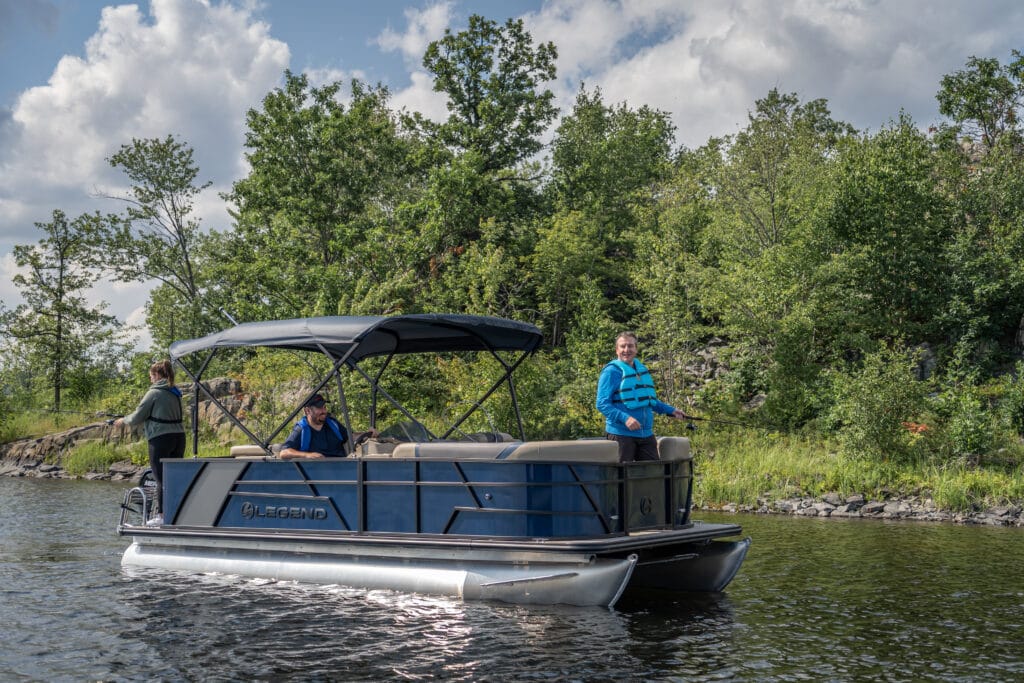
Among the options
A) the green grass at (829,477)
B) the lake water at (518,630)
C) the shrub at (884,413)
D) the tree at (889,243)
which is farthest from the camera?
the tree at (889,243)

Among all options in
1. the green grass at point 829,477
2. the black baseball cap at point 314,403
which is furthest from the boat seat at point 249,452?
the green grass at point 829,477

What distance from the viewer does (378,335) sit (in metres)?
13.0

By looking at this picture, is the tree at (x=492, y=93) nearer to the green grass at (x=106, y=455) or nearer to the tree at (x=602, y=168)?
the tree at (x=602, y=168)

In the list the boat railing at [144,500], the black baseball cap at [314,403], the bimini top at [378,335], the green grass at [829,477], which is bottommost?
the green grass at [829,477]

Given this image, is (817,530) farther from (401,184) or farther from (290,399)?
(401,184)

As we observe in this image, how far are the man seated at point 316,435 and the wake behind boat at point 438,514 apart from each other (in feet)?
0.88

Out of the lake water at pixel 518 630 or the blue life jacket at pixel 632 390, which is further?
the blue life jacket at pixel 632 390

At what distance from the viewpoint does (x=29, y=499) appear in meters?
24.0

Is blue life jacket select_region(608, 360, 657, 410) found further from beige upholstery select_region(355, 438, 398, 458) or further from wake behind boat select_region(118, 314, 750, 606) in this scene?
beige upholstery select_region(355, 438, 398, 458)

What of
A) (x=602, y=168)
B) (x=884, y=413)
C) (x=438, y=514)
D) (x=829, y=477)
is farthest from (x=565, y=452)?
(x=602, y=168)

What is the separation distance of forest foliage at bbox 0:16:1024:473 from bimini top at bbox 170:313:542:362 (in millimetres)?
12951

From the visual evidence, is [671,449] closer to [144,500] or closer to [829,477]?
[144,500]

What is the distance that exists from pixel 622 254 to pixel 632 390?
2863 cm

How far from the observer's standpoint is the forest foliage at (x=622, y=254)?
2766 cm
